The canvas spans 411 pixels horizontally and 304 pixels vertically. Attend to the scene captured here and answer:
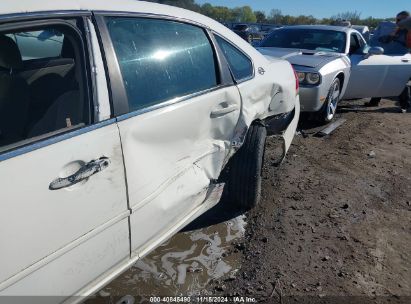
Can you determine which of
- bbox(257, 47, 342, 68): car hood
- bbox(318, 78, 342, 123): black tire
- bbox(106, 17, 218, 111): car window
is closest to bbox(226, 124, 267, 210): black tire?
bbox(106, 17, 218, 111): car window

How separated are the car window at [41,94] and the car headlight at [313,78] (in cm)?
422

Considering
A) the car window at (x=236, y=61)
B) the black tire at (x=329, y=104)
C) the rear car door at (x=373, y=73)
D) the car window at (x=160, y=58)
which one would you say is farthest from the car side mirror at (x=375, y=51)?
the car window at (x=160, y=58)

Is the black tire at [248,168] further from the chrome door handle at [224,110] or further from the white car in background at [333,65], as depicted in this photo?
the white car in background at [333,65]

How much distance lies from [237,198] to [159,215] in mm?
1358

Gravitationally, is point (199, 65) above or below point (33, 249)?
above

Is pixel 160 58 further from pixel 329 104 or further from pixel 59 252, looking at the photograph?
pixel 329 104

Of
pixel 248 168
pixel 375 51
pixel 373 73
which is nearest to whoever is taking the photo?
pixel 248 168

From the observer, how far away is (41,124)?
1.75 metres

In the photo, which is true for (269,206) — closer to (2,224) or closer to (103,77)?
(103,77)

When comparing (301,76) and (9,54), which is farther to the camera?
(301,76)

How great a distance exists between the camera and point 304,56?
20.4 feet

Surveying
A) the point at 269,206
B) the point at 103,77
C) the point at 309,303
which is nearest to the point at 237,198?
the point at 269,206

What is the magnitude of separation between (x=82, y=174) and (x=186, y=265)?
139cm

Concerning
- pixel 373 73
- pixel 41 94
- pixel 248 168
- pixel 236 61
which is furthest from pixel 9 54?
pixel 373 73
